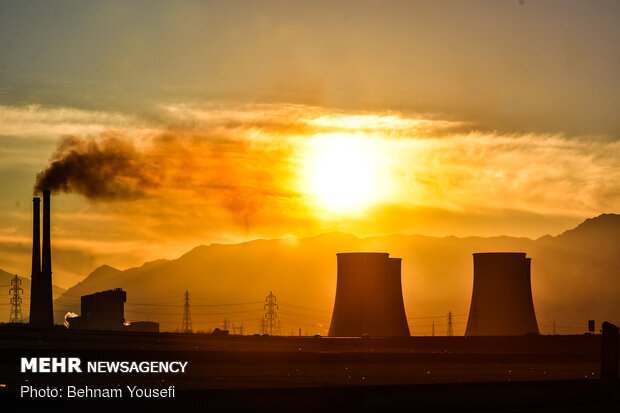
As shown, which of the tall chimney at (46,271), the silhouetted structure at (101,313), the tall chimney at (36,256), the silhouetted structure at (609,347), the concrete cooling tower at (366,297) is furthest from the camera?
the silhouetted structure at (101,313)

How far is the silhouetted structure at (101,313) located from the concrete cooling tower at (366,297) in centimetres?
6627

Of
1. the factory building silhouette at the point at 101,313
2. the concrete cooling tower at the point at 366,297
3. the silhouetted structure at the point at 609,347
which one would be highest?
the factory building silhouette at the point at 101,313

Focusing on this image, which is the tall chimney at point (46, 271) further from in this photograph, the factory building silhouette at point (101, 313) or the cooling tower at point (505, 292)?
the cooling tower at point (505, 292)

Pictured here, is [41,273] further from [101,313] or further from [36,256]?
[101,313]

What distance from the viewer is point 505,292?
73.8 m

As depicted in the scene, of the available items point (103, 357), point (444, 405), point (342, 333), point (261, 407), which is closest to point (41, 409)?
point (261, 407)

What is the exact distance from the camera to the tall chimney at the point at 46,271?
8875cm

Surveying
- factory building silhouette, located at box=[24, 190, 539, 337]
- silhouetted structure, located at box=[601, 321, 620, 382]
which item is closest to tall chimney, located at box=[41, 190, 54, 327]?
factory building silhouette, located at box=[24, 190, 539, 337]

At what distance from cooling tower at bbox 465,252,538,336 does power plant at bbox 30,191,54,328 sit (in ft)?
123

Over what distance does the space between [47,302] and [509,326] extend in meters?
46.5

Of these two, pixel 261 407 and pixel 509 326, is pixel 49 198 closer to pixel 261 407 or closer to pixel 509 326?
pixel 509 326

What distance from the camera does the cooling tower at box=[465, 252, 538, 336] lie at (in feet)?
242

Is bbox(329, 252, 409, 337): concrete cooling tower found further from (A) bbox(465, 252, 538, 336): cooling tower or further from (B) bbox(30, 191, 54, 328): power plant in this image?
(B) bbox(30, 191, 54, 328): power plant

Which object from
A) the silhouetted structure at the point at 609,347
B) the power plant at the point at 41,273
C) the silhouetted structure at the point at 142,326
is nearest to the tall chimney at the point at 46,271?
the power plant at the point at 41,273
